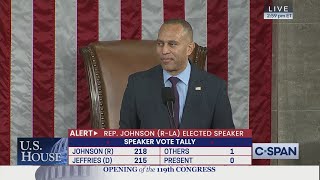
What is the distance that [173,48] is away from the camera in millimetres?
2113

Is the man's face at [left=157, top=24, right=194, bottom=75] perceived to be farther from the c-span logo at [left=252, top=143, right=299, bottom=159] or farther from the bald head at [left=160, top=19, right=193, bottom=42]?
the c-span logo at [left=252, top=143, right=299, bottom=159]

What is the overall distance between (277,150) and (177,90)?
1.66 meters

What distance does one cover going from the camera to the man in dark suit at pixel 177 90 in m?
2.03

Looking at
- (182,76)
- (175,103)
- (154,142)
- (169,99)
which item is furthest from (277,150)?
(154,142)

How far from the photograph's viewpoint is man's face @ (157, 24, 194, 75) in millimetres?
2121

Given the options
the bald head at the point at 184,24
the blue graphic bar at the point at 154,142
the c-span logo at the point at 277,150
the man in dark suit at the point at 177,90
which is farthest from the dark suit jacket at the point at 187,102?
the c-span logo at the point at 277,150

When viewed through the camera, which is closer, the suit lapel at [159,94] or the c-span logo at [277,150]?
the suit lapel at [159,94]

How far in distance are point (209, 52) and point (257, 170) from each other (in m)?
2.50

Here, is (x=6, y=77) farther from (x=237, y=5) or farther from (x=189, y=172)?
(x=189, y=172)

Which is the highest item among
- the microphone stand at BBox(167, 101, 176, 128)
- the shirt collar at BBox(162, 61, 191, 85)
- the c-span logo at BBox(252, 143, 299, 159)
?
the shirt collar at BBox(162, 61, 191, 85)

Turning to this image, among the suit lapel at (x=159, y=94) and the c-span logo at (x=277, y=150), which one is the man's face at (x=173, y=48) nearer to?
the suit lapel at (x=159, y=94)

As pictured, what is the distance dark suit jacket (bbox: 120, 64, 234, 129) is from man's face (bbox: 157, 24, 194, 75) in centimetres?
5

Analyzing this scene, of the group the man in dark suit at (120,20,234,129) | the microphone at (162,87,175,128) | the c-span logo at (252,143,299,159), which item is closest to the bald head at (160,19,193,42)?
the man in dark suit at (120,20,234,129)

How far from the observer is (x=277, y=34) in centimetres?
350
